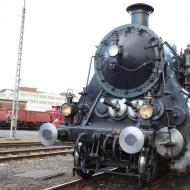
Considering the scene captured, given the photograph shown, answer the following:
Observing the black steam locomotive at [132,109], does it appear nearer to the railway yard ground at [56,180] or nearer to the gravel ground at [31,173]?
the railway yard ground at [56,180]

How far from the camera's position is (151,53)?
6.46 metres

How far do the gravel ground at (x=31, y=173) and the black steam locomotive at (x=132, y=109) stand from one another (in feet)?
2.36

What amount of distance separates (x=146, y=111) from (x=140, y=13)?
2344 millimetres

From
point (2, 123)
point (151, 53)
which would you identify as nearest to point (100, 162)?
point (151, 53)

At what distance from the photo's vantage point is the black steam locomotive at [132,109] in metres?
5.58

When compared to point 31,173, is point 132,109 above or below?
above

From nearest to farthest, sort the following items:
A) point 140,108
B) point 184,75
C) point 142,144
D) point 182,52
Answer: point 142,144, point 140,108, point 184,75, point 182,52

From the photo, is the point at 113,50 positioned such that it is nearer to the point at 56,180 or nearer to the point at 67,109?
the point at 67,109

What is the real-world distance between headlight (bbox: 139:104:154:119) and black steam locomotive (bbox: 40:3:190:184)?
2 cm

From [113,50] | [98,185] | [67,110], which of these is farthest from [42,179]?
[113,50]

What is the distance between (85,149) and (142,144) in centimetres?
140

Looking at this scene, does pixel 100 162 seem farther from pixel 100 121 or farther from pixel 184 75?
pixel 184 75

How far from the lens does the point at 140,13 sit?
6.99 m

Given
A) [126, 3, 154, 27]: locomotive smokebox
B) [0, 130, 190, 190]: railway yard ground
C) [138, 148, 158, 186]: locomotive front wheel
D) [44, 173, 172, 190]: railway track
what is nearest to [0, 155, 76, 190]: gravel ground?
[0, 130, 190, 190]: railway yard ground
